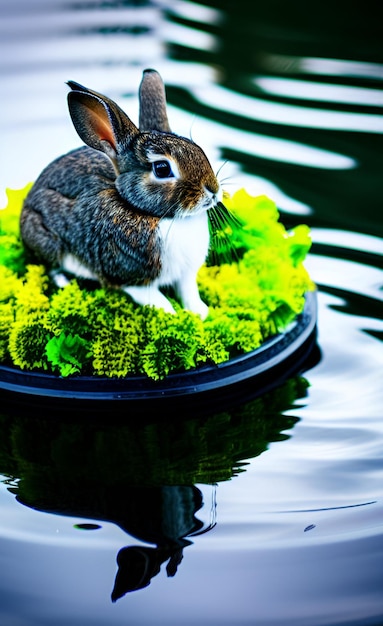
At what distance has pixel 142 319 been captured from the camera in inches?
63.6

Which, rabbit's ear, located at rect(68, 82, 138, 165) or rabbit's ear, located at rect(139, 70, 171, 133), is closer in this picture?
rabbit's ear, located at rect(68, 82, 138, 165)

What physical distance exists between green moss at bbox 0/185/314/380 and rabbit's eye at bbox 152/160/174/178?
15cm

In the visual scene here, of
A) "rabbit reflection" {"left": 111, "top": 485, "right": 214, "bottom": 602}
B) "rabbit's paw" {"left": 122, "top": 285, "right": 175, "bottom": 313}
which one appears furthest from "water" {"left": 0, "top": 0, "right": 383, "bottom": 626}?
"rabbit's paw" {"left": 122, "top": 285, "right": 175, "bottom": 313}

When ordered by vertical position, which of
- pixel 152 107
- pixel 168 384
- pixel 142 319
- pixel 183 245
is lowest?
pixel 168 384

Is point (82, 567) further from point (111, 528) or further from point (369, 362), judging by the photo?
point (369, 362)

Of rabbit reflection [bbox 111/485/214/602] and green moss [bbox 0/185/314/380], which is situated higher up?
green moss [bbox 0/185/314/380]

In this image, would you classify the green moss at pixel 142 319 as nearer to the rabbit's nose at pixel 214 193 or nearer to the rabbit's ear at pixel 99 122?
the rabbit's nose at pixel 214 193

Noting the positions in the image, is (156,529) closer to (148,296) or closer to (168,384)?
(168,384)

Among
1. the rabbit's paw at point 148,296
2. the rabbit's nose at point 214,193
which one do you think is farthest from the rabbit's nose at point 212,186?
the rabbit's paw at point 148,296

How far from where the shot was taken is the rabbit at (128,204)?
1475 mm

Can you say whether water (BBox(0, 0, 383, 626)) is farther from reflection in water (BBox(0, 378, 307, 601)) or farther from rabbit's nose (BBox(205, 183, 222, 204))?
rabbit's nose (BBox(205, 183, 222, 204))

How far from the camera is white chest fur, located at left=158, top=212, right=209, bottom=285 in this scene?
1.53 m

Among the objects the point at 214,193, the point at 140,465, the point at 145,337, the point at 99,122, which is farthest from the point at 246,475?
the point at 99,122

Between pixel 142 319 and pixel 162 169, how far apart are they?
0.90 feet
